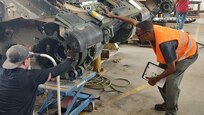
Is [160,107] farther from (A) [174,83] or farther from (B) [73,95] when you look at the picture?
(B) [73,95]

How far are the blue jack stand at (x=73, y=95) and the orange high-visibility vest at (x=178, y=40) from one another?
96 centimetres

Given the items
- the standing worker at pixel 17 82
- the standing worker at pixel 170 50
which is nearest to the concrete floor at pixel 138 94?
the standing worker at pixel 170 50

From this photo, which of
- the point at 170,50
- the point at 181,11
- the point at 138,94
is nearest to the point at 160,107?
the point at 138,94

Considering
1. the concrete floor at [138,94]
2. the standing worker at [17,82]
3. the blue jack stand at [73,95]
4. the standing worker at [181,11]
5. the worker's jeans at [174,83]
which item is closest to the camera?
the standing worker at [17,82]

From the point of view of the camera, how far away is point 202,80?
4773 millimetres

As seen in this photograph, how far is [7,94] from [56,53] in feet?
3.70

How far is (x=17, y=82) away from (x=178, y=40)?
6.13ft

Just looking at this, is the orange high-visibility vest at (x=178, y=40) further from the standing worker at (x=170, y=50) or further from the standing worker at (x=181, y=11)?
the standing worker at (x=181, y=11)

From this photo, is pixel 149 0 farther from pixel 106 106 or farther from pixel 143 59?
pixel 106 106

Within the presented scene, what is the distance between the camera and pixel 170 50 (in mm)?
2857

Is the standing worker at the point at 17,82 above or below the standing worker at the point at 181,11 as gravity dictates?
below

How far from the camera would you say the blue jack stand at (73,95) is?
284 cm

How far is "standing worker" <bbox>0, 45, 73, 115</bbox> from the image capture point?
2.01 metres

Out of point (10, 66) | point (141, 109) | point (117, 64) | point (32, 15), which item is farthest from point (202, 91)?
point (10, 66)
